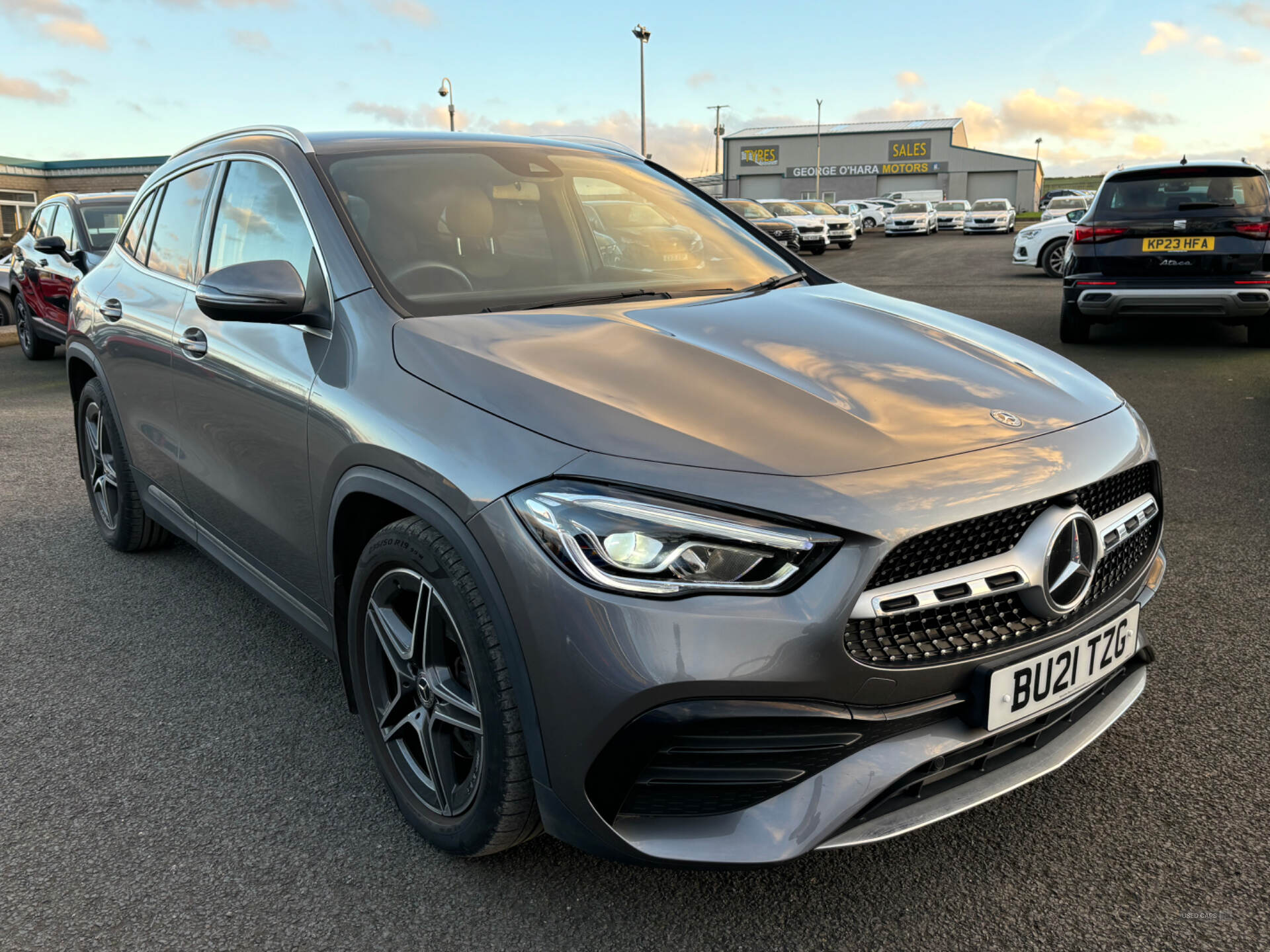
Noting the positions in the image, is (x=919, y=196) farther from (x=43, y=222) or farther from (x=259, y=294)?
(x=259, y=294)

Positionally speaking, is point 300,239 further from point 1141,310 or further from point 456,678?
point 1141,310

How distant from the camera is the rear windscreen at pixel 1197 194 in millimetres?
8562

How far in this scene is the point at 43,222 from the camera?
35.2 ft

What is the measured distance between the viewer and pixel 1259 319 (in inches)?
368

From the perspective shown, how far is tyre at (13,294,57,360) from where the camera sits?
11258 millimetres

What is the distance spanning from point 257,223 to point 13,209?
178ft

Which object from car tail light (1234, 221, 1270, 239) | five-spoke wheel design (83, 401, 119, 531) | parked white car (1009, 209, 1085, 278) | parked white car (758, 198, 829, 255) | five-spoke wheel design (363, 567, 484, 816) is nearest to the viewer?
five-spoke wheel design (363, 567, 484, 816)

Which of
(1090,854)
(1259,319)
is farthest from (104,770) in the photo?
(1259,319)

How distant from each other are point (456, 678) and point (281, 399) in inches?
37.0

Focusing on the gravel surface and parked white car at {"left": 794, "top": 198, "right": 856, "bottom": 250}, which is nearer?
the gravel surface

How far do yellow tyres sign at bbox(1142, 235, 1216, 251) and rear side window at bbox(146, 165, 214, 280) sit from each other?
25.8 ft

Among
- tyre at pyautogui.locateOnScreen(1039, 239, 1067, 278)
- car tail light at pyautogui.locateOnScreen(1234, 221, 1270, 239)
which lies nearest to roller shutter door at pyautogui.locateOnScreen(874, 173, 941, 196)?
tyre at pyautogui.locateOnScreen(1039, 239, 1067, 278)

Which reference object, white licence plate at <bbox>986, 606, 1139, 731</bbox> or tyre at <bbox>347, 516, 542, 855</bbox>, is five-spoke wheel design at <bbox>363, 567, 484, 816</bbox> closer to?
tyre at <bbox>347, 516, 542, 855</bbox>

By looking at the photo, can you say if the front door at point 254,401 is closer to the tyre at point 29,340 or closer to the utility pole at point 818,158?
the tyre at point 29,340
